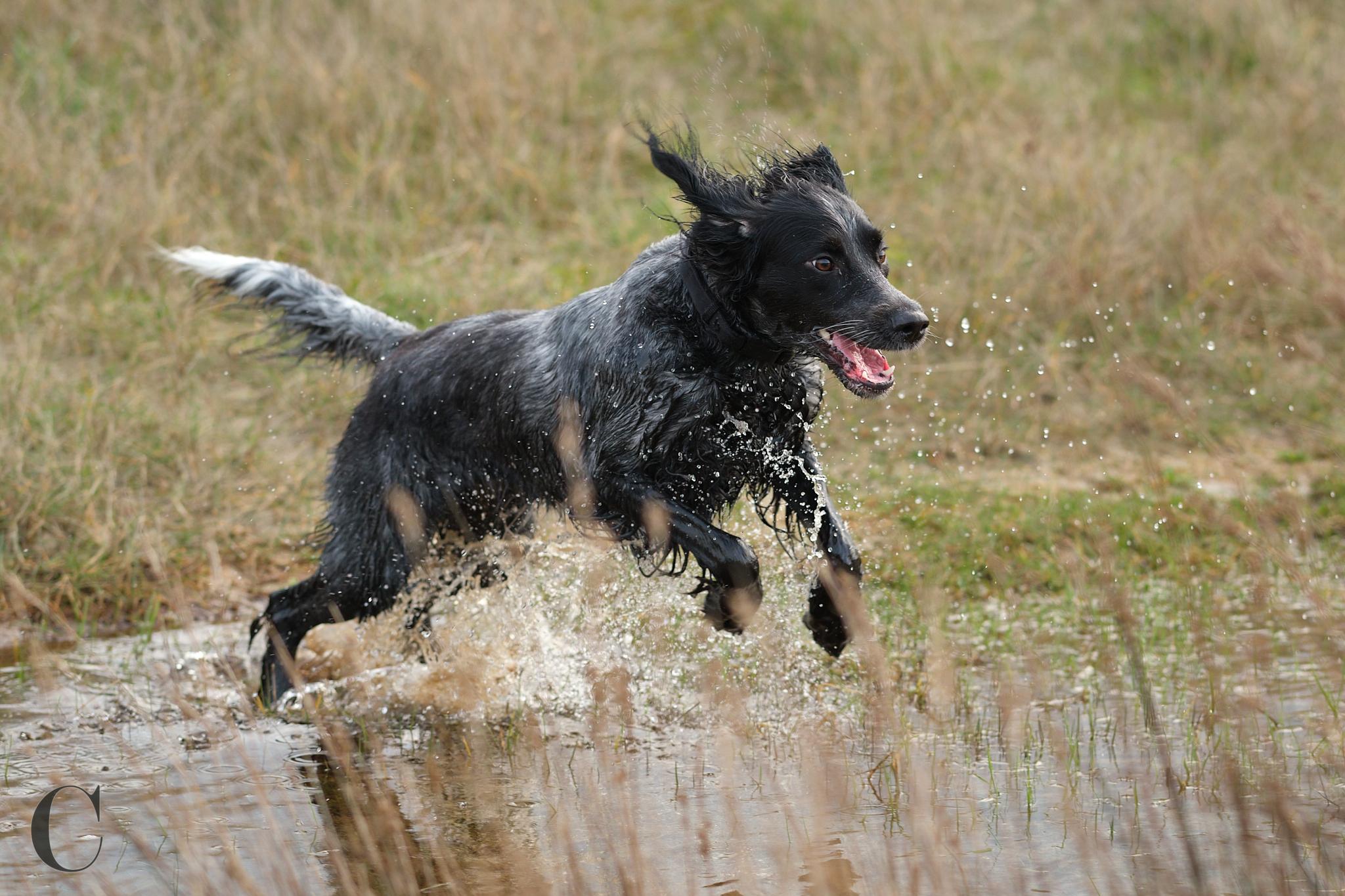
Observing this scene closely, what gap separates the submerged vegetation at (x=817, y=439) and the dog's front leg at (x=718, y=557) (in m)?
0.29

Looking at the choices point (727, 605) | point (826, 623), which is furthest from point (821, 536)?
point (727, 605)

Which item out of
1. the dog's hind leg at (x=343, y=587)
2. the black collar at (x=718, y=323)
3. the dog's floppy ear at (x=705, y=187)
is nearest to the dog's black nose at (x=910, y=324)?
the black collar at (x=718, y=323)

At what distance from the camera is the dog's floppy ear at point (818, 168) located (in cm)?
459

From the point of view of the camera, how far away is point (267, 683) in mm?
5172

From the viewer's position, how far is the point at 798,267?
432 cm

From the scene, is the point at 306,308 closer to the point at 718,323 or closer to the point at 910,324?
the point at 718,323

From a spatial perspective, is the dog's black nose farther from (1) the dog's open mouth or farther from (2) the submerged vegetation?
(2) the submerged vegetation

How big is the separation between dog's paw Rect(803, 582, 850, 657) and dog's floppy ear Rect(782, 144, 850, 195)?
1.18 meters

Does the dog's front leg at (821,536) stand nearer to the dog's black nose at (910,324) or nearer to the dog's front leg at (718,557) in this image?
the dog's front leg at (718,557)

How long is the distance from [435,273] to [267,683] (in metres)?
3.69

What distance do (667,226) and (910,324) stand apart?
4857mm

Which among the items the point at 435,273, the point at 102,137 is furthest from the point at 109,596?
the point at 102,137

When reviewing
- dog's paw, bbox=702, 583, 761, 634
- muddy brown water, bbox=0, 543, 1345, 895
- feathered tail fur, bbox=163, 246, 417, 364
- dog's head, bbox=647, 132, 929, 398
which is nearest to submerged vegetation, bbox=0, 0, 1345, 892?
muddy brown water, bbox=0, 543, 1345, 895

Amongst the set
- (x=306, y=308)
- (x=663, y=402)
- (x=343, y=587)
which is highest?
(x=306, y=308)
